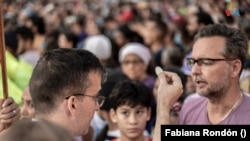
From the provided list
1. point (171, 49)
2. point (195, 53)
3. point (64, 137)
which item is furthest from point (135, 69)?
point (64, 137)

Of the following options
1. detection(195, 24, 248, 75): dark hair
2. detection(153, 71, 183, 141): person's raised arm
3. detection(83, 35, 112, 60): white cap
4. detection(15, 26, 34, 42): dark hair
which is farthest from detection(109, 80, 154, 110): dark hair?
detection(15, 26, 34, 42): dark hair

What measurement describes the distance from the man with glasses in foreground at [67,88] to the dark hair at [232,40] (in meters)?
1.31

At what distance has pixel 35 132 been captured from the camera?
8.11 feet

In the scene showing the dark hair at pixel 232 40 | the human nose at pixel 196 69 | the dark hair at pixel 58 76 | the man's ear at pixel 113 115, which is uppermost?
the dark hair at pixel 232 40

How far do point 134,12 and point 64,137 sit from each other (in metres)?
18.1

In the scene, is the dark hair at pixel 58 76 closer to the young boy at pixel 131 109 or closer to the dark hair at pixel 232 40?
the dark hair at pixel 232 40

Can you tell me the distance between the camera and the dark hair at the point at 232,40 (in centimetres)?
509

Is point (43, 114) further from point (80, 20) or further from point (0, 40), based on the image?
point (80, 20)

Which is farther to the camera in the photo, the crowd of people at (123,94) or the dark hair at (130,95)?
the dark hair at (130,95)

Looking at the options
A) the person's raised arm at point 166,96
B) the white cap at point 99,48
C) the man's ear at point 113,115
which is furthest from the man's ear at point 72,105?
the white cap at point 99,48

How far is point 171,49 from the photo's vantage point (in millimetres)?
10391

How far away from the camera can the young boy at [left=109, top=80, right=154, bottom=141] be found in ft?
19.4

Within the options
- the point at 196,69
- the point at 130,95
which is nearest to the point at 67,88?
the point at 196,69

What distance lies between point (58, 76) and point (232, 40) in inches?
63.0
